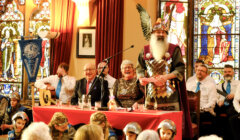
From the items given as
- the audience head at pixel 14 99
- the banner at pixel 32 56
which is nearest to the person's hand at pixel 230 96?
the audience head at pixel 14 99

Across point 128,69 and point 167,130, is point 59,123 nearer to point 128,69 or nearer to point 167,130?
point 167,130

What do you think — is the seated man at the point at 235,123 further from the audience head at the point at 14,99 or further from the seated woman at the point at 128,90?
the audience head at the point at 14,99

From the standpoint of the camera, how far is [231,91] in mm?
8164

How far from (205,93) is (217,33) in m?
2.13

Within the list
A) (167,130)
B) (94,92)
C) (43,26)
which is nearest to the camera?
(167,130)

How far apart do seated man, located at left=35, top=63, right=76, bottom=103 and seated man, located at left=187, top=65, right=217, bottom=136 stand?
224 centimetres

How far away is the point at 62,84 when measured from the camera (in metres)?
8.54

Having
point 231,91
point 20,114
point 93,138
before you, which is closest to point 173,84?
point 20,114

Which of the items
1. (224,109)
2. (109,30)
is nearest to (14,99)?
(109,30)

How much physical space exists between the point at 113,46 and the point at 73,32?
3.45 feet

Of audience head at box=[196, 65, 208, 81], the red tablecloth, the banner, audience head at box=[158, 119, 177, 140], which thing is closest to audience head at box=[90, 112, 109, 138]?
the red tablecloth

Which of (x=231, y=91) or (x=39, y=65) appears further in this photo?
(x=39, y=65)

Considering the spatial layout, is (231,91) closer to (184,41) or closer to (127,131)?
(184,41)

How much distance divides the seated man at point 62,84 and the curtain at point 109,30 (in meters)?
1.02
